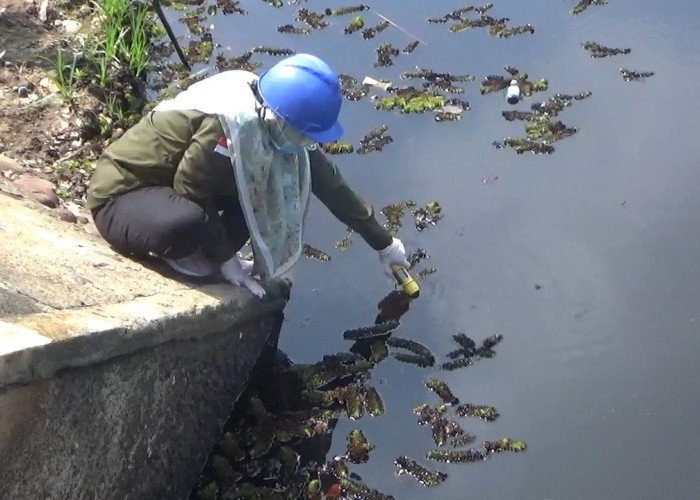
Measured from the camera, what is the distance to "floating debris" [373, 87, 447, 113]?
22.4ft

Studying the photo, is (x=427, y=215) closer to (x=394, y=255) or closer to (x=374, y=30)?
(x=394, y=255)

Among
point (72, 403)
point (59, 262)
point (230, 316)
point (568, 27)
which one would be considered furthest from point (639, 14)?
point (72, 403)

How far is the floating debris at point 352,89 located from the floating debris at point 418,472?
325 centimetres

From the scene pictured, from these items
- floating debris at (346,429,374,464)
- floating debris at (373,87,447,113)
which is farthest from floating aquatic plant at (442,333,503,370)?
floating debris at (373,87,447,113)

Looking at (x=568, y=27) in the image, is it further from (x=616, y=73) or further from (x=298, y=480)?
(x=298, y=480)

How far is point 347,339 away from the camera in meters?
5.39

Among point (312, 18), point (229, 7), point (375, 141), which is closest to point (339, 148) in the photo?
point (375, 141)

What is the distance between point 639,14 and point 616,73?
0.95 meters

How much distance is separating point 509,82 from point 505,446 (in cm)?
328

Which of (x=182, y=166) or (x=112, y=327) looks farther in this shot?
(x=182, y=166)

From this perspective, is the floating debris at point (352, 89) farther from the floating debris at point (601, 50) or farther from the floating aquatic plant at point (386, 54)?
the floating debris at point (601, 50)

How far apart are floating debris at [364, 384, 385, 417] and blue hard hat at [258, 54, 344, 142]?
1454mm

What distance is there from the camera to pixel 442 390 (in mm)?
4961

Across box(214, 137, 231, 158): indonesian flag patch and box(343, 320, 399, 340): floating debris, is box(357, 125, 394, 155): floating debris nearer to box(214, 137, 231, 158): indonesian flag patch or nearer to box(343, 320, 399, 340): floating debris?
box(343, 320, 399, 340): floating debris
